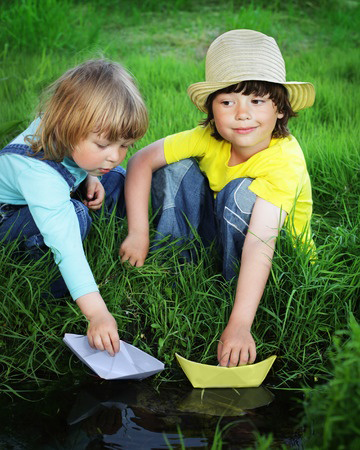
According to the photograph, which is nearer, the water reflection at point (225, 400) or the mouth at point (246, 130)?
A: the water reflection at point (225, 400)

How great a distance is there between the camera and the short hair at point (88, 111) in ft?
7.18

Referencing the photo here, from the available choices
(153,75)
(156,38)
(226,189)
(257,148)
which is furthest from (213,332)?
(156,38)

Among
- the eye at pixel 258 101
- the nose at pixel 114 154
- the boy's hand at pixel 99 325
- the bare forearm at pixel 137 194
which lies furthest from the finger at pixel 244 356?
the eye at pixel 258 101

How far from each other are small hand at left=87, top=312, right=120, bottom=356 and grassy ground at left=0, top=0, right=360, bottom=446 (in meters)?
0.21

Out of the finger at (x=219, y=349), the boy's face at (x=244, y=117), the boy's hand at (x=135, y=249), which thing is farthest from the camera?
the boy's hand at (x=135, y=249)

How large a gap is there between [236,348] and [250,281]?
24cm

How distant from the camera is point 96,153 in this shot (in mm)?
2209

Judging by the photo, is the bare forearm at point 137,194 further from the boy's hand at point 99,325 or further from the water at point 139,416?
the water at point 139,416

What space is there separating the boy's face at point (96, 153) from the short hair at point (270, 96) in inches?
17.4

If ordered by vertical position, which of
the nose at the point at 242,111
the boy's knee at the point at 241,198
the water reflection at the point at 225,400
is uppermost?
the nose at the point at 242,111

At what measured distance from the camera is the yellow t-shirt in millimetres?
2289

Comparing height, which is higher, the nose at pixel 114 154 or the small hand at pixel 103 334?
the nose at pixel 114 154

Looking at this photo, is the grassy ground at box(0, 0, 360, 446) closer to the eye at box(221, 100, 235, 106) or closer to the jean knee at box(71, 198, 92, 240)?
the jean knee at box(71, 198, 92, 240)

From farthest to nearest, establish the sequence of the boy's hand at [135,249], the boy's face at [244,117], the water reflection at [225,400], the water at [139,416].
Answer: the boy's hand at [135,249] < the boy's face at [244,117] < the water reflection at [225,400] < the water at [139,416]
